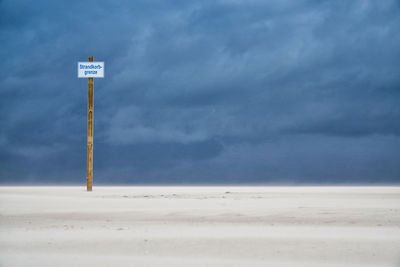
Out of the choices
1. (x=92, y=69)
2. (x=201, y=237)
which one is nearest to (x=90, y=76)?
(x=92, y=69)

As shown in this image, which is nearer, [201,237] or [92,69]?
[201,237]

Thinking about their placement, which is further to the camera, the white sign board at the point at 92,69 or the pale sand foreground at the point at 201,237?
the white sign board at the point at 92,69

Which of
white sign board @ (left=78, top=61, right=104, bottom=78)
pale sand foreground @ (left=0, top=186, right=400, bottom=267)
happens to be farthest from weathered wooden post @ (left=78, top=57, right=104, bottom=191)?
pale sand foreground @ (left=0, top=186, right=400, bottom=267)

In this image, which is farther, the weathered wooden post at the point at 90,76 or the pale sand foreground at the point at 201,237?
the weathered wooden post at the point at 90,76

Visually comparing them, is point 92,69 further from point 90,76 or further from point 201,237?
point 201,237

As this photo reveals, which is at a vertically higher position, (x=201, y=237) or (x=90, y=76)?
(x=90, y=76)

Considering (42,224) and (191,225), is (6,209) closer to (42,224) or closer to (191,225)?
(42,224)

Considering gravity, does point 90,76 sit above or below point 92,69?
below

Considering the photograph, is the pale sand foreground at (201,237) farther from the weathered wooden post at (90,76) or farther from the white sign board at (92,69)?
the white sign board at (92,69)

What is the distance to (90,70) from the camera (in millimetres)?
18422

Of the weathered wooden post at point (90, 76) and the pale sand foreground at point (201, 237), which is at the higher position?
the weathered wooden post at point (90, 76)

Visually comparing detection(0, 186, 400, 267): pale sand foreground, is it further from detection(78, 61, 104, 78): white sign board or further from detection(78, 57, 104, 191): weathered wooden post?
detection(78, 61, 104, 78): white sign board

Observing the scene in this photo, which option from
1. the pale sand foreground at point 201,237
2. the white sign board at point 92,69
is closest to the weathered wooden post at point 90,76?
the white sign board at point 92,69

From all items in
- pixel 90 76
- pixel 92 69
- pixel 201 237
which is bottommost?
pixel 201 237
